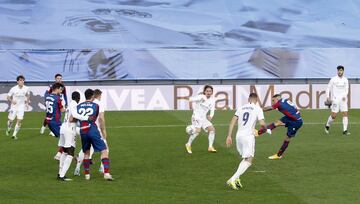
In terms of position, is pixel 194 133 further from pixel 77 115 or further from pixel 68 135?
pixel 77 115

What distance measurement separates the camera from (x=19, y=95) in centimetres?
2744

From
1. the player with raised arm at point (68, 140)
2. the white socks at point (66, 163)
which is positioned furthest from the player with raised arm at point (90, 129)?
the white socks at point (66, 163)

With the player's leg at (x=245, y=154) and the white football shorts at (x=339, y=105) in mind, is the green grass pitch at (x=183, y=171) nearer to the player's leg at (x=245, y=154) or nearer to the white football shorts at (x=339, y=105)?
the player's leg at (x=245, y=154)

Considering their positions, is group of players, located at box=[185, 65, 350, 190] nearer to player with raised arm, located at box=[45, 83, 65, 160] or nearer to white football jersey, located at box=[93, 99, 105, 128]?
white football jersey, located at box=[93, 99, 105, 128]

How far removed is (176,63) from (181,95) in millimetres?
4153

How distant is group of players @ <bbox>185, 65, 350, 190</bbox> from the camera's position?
15.0 meters

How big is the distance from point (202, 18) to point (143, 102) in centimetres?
1103

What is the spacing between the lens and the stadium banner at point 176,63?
44938 mm

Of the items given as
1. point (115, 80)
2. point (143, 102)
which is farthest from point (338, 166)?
point (115, 80)

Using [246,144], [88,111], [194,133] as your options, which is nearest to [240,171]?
[246,144]

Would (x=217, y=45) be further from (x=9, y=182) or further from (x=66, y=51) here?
(x=9, y=182)

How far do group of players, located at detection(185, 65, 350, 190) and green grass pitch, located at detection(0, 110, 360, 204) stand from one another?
45cm

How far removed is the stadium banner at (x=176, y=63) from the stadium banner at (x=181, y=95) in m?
2.87

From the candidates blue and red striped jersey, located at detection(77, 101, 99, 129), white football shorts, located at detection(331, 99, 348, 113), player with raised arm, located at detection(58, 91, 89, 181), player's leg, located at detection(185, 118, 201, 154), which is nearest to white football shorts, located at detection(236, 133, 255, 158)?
blue and red striped jersey, located at detection(77, 101, 99, 129)
